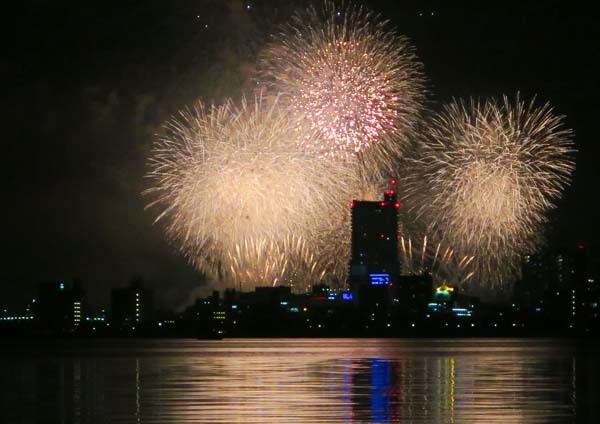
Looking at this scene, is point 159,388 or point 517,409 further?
point 159,388

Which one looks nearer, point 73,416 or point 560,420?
point 560,420

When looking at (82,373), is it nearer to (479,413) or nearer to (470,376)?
(470,376)

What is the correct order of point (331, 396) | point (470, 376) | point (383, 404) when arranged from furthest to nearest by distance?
1. point (470, 376)
2. point (331, 396)
3. point (383, 404)

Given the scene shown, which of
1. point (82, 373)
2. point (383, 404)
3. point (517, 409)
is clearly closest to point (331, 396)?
point (383, 404)

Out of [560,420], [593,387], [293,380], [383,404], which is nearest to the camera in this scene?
[560,420]

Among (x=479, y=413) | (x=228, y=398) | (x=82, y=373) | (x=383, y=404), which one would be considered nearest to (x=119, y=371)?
(x=82, y=373)


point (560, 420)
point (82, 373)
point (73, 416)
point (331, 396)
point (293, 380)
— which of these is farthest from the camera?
point (82, 373)

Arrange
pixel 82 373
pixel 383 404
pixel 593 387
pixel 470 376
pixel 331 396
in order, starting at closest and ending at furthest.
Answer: pixel 383 404
pixel 331 396
pixel 593 387
pixel 470 376
pixel 82 373

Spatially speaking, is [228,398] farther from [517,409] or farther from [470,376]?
[470,376]
